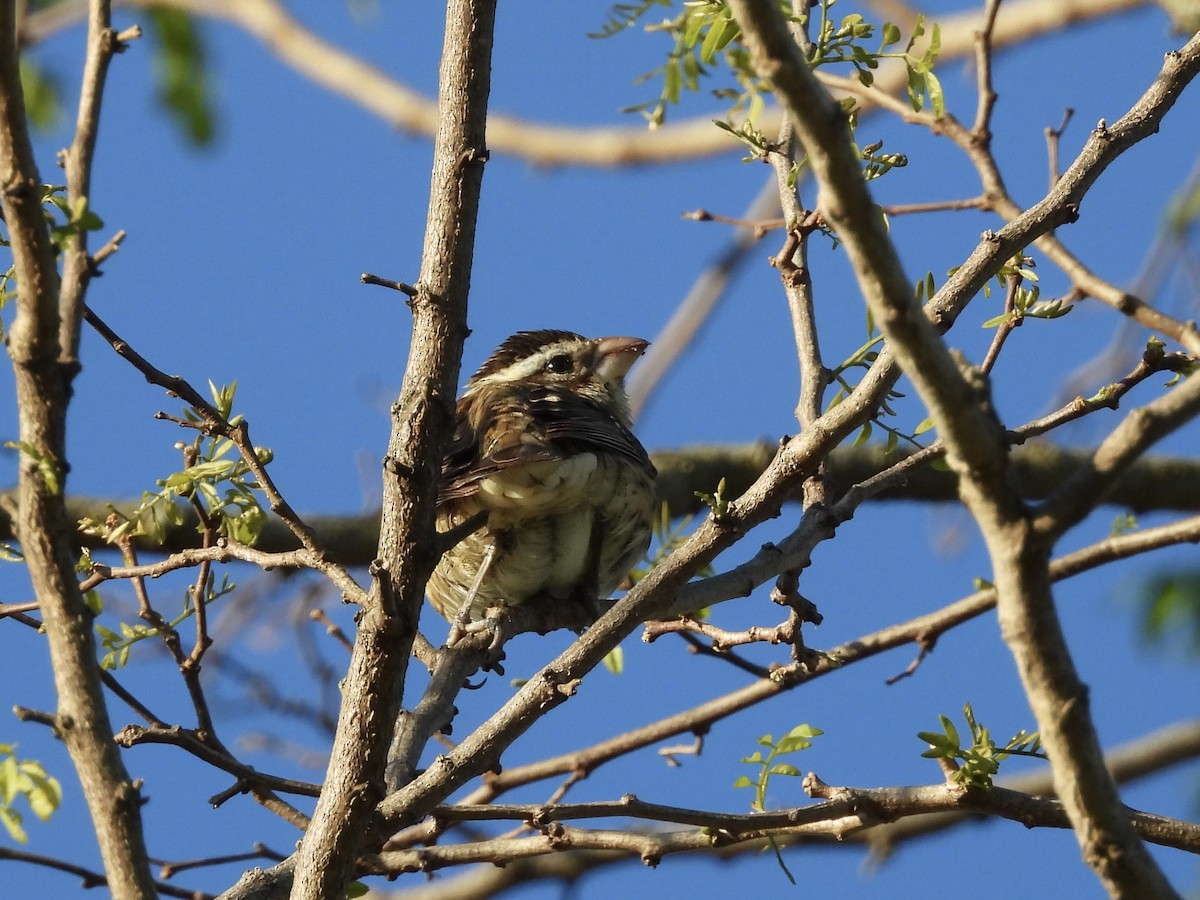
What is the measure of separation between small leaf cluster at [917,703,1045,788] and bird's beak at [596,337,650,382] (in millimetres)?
3183

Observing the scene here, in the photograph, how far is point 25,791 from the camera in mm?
2770

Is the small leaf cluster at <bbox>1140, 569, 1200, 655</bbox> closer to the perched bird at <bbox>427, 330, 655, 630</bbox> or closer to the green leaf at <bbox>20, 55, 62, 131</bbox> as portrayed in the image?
the perched bird at <bbox>427, 330, 655, 630</bbox>

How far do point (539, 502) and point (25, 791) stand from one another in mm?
2403

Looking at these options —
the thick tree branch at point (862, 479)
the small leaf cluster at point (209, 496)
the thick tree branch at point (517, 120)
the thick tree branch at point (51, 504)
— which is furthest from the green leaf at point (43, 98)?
the thick tree branch at point (51, 504)

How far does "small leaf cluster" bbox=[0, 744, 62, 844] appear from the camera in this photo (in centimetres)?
274

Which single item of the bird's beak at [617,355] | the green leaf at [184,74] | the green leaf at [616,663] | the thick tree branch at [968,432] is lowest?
the thick tree branch at [968,432]

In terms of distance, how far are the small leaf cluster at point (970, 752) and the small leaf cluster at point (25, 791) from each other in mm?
1792

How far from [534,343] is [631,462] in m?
1.40

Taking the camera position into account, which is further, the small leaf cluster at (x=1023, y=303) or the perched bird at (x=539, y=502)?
the perched bird at (x=539, y=502)

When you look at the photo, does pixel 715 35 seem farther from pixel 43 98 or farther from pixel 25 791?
pixel 43 98

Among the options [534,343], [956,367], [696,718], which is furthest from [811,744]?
[534,343]

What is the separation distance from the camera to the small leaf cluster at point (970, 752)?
10.7 ft

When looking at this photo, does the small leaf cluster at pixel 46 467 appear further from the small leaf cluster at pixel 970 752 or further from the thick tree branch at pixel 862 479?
the thick tree branch at pixel 862 479

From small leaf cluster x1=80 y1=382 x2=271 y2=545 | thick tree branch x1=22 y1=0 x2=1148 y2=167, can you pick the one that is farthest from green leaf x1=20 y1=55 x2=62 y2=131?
small leaf cluster x1=80 y1=382 x2=271 y2=545
